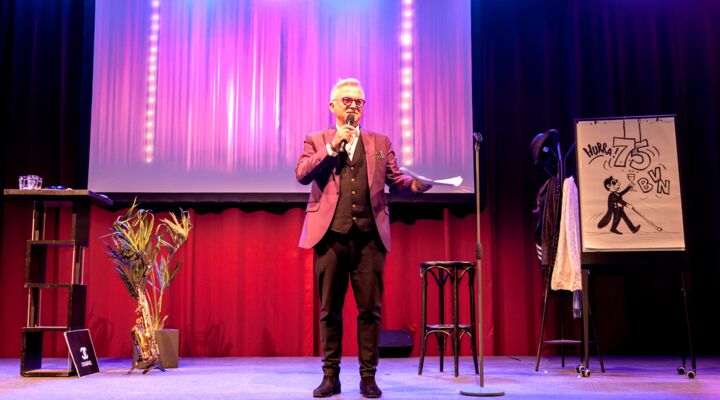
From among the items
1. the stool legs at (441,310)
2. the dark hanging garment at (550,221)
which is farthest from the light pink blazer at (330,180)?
the dark hanging garment at (550,221)

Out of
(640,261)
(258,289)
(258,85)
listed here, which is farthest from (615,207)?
(258,85)

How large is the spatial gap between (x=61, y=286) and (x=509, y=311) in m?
3.32

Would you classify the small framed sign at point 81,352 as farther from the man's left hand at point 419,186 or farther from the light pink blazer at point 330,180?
the man's left hand at point 419,186

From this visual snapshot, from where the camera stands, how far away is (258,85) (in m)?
5.89

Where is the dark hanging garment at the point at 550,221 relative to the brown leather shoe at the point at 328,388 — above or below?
above

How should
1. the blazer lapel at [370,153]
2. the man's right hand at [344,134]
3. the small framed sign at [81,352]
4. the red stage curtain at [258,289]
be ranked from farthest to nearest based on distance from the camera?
the red stage curtain at [258,289] < the small framed sign at [81,352] < the blazer lapel at [370,153] < the man's right hand at [344,134]

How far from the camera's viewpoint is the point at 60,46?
236 inches

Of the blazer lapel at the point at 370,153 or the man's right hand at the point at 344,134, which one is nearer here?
the man's right hand at the point at 344,134

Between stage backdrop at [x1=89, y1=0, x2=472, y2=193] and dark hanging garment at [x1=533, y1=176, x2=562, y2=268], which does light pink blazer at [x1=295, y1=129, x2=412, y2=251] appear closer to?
dark hanging garment at [x1=533, y1=176, x2=562, y2=268]

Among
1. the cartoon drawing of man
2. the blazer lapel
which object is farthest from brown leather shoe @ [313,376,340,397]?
the cartoon drawing of man

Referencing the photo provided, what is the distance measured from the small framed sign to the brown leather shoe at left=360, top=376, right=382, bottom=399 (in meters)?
1.88

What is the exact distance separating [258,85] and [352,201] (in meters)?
2.78

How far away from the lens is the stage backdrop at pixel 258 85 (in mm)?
5824

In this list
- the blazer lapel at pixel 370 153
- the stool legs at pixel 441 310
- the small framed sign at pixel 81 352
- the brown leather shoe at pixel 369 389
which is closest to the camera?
the brown leather shoe at pixel 369 389
